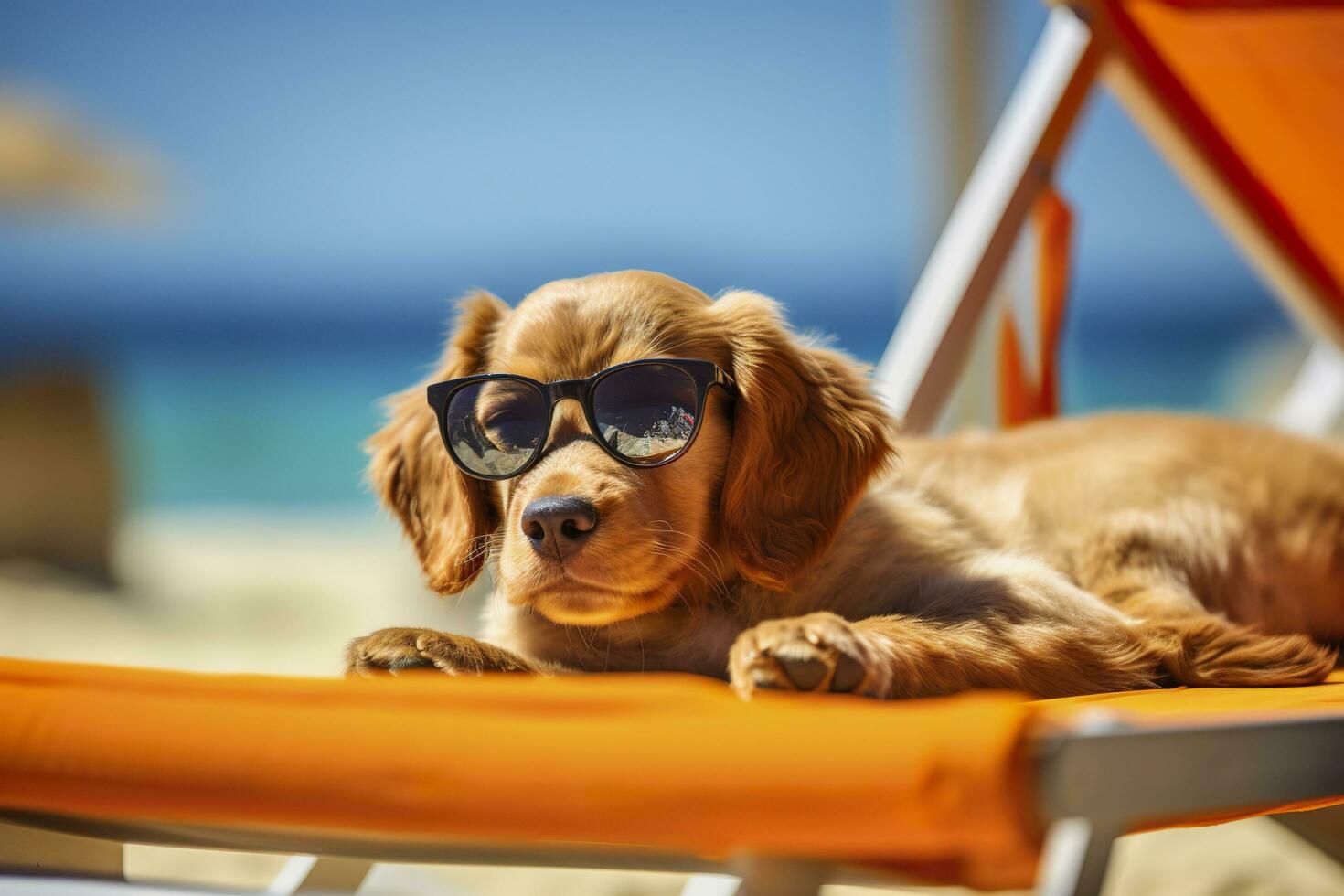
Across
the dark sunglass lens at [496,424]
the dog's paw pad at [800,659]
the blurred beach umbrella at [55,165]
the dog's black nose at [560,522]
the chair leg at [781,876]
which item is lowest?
the chair leg at [781,876]

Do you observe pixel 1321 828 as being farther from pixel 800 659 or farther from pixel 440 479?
pixel 440 479

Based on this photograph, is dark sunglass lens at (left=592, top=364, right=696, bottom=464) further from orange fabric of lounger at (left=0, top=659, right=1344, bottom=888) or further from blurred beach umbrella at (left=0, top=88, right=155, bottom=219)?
blurred beach umbrella at (left=0, top=88, right=155, bottom=219)

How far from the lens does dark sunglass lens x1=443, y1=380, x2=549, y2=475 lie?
1.96m

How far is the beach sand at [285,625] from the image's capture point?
342cm

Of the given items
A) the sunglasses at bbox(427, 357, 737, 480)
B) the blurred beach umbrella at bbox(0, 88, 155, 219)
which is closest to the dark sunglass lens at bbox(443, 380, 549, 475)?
the sunglasses at bbox(427, 357, 737, 480)

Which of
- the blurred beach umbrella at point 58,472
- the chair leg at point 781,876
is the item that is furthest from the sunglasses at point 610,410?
the blurred beach umbrella at point 58,472

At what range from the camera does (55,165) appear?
66.5 feet

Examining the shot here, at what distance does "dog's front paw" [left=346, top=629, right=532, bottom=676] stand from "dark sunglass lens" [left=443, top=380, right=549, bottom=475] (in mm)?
307

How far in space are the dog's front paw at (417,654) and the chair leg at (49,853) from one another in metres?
0.42

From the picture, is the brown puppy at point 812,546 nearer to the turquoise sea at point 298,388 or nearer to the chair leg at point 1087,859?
the chair leg at point 1087,859

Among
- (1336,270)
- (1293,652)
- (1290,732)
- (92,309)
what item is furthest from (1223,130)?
(92,309)

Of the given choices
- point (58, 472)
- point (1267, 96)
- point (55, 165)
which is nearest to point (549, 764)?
point (1267, 96)

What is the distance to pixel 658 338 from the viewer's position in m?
2.04

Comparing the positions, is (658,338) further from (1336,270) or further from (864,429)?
(1336,270)
